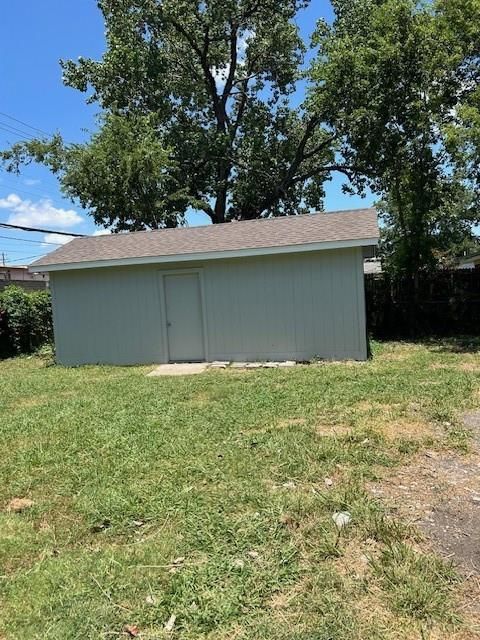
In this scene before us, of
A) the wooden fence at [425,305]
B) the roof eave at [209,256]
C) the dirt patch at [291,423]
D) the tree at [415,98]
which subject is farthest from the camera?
the wooden fence at [425,305]

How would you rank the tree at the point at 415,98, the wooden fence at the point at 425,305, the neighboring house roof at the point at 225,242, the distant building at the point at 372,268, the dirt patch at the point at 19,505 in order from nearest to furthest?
the dirt patch at the point at 19,505, the neighboring house roof at the point at 225,242, the tree at the point at 415,98, the wooden fence at the point at 425,305, the distant building at the point at 372,268

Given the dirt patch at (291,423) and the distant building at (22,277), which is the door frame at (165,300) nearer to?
the dirt patch at (291,423)

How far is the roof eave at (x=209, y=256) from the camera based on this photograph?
9.26 m

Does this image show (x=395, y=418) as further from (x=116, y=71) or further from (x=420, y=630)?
(x=116, y=71)

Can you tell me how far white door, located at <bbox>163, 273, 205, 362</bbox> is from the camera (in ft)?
34.7

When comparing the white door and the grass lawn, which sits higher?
the white door

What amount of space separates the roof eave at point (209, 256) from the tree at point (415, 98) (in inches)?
165

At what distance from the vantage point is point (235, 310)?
10258 millimetres

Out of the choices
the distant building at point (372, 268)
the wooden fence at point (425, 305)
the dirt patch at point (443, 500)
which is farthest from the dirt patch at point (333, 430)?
the distant building at point (372, 268)

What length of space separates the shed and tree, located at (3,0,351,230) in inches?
301

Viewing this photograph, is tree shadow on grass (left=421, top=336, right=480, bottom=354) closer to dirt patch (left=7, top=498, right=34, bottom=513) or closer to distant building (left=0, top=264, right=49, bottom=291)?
dirt patch (left=7, top=498, right=34, bottom=513)

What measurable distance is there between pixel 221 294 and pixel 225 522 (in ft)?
24.3

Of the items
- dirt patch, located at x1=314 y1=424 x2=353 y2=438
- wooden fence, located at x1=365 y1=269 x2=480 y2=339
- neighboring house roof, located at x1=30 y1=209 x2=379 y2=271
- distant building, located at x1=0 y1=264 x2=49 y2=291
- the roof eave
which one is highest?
distant building, located at x1=0 y1=264 x2=49 y2=291

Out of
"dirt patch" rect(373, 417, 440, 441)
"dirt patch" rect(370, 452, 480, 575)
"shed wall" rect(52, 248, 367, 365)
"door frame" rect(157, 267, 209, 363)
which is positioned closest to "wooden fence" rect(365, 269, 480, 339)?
"shed wall" rect(52, 248, 367, 365)
